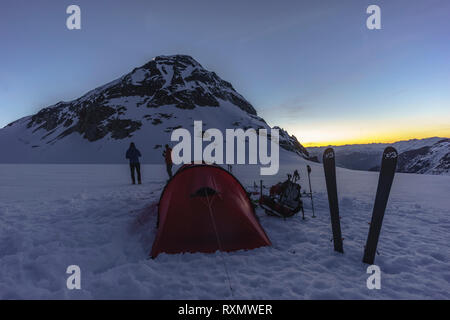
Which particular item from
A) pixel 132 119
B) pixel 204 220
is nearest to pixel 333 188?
pixel 204 220

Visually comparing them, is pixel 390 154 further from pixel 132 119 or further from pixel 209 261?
pixel 132 119

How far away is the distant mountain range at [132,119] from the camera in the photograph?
87.3 m

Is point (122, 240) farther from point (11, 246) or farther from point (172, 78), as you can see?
point (172, 78)

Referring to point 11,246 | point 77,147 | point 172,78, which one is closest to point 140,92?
point 172,78

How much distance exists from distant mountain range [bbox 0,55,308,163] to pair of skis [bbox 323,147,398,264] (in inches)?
2752

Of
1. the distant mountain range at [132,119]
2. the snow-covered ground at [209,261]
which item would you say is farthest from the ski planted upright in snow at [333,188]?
the distant mountain range at [132,119]

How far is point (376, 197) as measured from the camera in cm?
433

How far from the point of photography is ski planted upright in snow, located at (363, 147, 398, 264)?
4.13 metres

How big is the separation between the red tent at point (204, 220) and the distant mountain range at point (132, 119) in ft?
225

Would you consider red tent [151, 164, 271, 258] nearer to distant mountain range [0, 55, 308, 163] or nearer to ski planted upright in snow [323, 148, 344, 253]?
ski planted upright in snow [323, 148, 344, 253]

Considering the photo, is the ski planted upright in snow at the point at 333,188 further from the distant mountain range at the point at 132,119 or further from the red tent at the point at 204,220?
the distant mountain range at the point at 132,119

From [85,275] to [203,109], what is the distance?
112395mm

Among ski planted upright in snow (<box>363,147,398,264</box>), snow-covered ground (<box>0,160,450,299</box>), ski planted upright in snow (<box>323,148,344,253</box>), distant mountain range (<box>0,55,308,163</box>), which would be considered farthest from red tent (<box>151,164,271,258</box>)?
distant mountain range (<box>0,55,308,163</box>)
